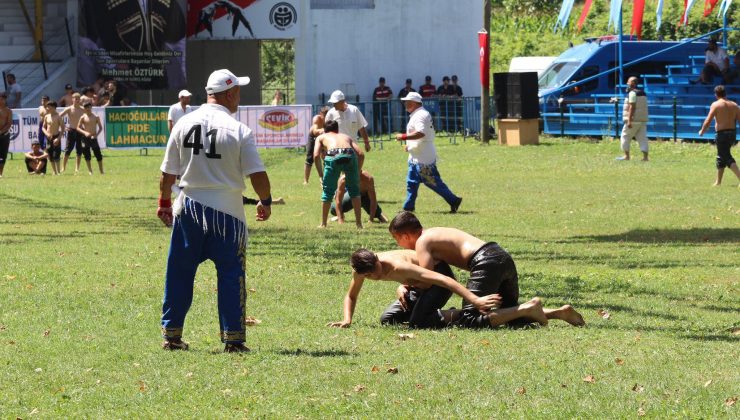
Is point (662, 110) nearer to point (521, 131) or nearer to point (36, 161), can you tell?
point (521, 131)

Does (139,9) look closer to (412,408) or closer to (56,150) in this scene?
(56,150)

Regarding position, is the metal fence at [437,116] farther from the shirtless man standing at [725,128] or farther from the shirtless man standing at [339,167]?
the shirtless man standing at [339,167]

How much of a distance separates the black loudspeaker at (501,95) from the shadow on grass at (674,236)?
19.0 meters

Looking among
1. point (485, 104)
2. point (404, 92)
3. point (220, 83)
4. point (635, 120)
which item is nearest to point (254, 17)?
point (404, 92)

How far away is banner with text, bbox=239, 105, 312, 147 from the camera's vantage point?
35.0 meters

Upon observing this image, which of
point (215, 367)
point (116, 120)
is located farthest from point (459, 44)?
point (215, 367)

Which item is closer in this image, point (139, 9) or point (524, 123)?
point (524, 123)

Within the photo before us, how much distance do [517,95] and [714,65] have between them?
5427 millimetres

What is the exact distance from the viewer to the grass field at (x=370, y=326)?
7.34m

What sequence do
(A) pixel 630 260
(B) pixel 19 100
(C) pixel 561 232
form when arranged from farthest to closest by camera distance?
(B) pixel 19 100 → (C) pixel 561 232 → (A) pixel 630 260

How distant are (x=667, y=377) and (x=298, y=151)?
27998 mm

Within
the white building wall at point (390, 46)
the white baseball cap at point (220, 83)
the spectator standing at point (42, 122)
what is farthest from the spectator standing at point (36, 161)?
the white baseball cap at point (220, 83)

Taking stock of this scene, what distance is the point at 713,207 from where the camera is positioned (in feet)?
65.9

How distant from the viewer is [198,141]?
28.2 feet
